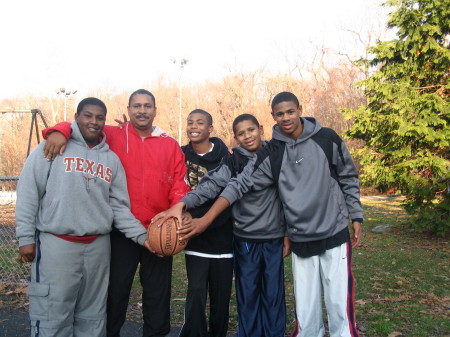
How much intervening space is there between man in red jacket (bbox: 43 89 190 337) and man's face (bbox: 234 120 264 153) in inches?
23.4

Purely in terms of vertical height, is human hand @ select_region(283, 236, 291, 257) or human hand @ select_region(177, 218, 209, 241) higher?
human hand @ select_region(177, 218, 209, 241)

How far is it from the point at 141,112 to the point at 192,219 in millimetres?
→ 1081

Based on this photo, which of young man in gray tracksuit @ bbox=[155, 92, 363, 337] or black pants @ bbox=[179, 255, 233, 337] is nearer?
young man in gray tracksuit @ bbox=[155, 92, 363, 337]

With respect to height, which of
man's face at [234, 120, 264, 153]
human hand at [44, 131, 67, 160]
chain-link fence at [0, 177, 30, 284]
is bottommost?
chain-link fence at [0, 177, 30, 284]

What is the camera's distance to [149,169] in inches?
146

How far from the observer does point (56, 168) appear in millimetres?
3299

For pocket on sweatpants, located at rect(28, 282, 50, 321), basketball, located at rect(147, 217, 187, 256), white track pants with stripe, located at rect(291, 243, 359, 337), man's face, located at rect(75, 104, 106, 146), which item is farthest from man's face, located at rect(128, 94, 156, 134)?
white track pants with stripe, located at rect(291, 243, 359, 337)

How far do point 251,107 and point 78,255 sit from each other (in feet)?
114

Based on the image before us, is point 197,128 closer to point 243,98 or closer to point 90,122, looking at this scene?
point 90,122

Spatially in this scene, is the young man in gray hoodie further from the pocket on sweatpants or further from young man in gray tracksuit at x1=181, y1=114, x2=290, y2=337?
young man in gray tracksuit at x1=181, y1=114, x2=290, y2=337

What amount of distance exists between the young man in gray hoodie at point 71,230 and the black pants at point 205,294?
0.58 m

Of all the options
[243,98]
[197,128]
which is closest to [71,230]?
[197,128]

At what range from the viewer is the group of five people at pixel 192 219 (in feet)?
10.7

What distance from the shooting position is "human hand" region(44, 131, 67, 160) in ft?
10.8
